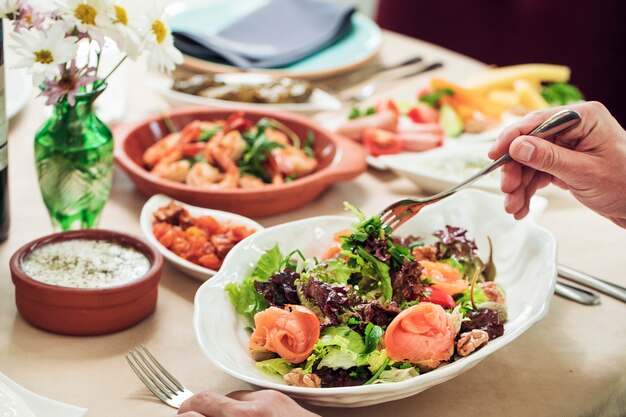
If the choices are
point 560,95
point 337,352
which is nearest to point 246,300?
point 337,352

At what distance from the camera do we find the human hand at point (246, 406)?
3.51 ft

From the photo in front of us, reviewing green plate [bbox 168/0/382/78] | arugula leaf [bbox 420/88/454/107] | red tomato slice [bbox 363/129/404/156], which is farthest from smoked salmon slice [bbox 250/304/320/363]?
green plate [bbox 168/0/382/78]

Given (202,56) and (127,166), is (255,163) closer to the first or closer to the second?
(127,166)

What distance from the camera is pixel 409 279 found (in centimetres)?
132

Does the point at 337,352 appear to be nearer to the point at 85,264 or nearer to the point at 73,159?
the point at 85,264

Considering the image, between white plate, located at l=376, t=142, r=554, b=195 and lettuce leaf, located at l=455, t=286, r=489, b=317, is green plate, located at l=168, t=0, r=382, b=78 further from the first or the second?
lettuce leaf, located at l=455, t=286, r=489, b=317

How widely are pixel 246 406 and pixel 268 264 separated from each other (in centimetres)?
37

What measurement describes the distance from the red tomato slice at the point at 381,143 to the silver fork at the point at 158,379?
103 cm

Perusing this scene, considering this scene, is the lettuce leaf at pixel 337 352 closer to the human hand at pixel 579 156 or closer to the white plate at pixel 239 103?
the human hand at pixel 579 156

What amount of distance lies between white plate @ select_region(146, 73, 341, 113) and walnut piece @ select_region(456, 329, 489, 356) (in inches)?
45.8

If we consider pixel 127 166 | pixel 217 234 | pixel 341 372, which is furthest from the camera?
pixel 127 166

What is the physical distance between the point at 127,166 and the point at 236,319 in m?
0.67

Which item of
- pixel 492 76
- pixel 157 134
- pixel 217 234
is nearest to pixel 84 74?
pixel 217 234

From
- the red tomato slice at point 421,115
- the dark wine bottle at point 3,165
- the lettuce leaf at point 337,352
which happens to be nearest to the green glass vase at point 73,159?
the dark wine bottle at point 3,165
